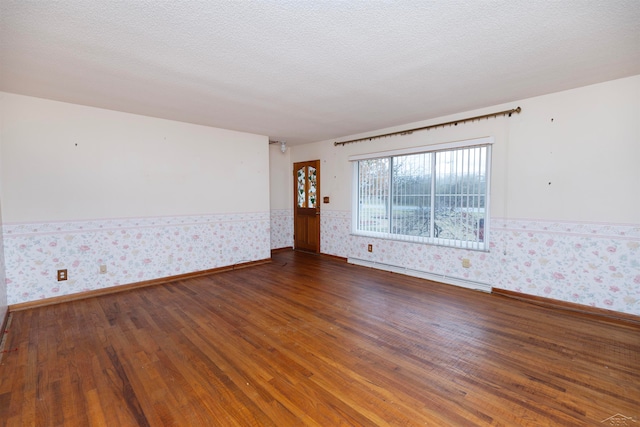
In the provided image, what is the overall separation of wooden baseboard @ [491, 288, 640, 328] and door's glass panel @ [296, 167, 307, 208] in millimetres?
4171

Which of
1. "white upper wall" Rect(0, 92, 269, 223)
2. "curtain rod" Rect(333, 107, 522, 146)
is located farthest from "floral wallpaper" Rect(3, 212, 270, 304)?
"curtain rod" Rect(333, 107, 522, 146)

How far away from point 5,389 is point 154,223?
2.59 metres

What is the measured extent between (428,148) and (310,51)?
2.74 metres

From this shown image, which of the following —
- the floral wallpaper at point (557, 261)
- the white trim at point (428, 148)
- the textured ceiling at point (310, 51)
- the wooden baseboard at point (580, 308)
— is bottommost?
the wooden baseboard at point (580, 308)

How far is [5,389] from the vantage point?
1963 mm

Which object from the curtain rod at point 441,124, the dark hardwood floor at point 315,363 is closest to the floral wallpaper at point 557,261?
the dark hardwood floor at point 315,363

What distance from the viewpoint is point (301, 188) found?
22.2 feet

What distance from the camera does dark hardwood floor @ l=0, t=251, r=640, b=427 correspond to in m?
1.75

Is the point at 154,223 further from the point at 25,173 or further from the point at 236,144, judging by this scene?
the point at 236,144

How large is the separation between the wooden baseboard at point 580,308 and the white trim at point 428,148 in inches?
78.5

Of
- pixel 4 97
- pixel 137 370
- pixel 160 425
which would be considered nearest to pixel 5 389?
pixel 137 370

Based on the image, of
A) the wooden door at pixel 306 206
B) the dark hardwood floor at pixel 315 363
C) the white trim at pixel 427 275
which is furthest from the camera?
the wooden door at pixel 306 206

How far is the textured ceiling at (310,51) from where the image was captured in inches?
71.5

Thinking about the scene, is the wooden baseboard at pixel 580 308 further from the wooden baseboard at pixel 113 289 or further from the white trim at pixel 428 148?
the wooden baseboard at pixel 113 289
